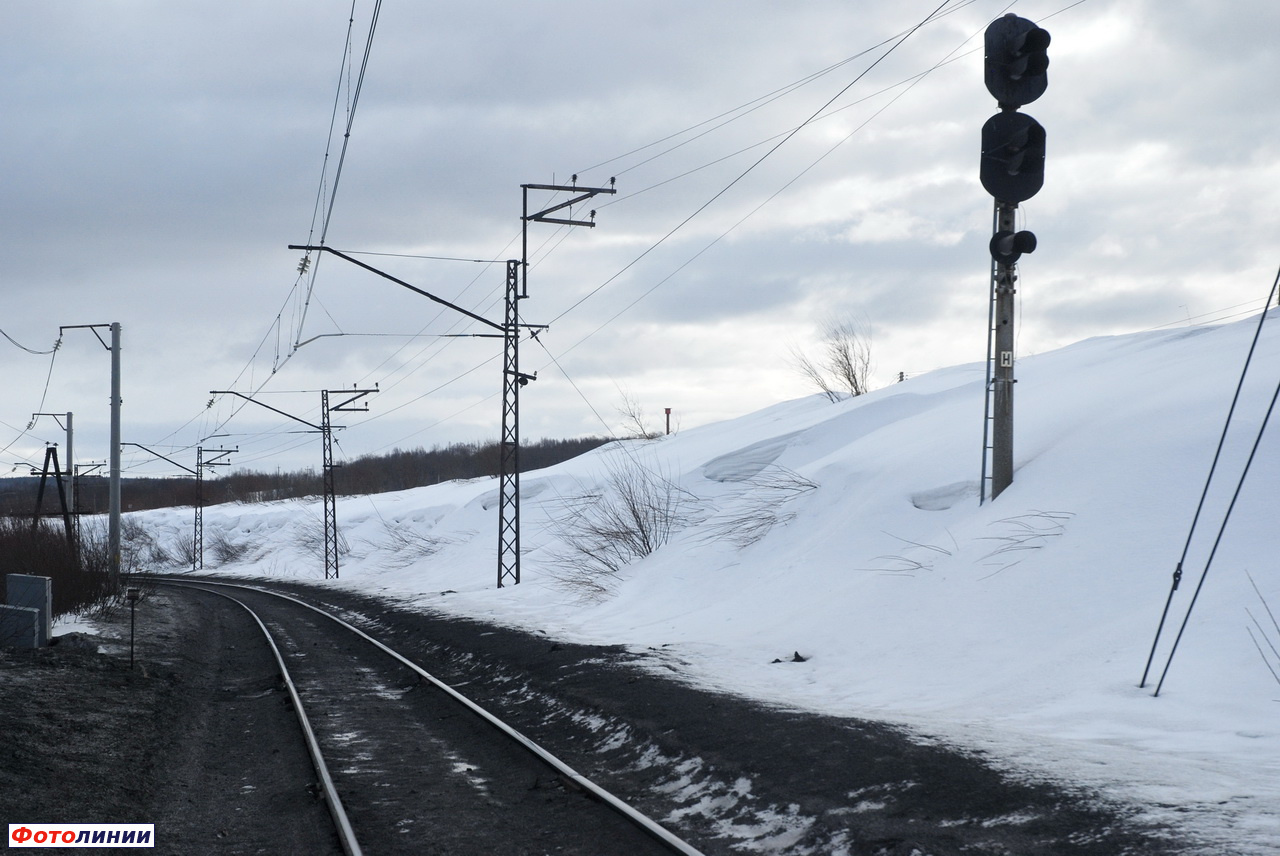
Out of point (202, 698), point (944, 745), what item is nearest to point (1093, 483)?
point (944, 745)

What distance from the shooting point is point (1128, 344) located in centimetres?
2839

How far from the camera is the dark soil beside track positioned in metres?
6.30

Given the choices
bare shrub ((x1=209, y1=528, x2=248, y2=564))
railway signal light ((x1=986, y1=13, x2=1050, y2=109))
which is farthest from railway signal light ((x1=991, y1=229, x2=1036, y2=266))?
bare shrub ((x1=209, y1=528, x2=248, y2=564))

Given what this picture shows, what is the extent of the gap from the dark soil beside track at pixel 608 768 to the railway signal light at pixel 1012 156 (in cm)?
661

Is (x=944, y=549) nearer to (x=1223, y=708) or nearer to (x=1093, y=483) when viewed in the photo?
(x=1093, y=483)

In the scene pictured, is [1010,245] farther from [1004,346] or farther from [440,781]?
[440,781]

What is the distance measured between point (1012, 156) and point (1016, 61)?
103 centimetres

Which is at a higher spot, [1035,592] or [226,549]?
[1035,592]

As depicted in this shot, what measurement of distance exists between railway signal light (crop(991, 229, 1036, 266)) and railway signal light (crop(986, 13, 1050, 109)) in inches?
61.1

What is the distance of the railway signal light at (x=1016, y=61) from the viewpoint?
439 inches

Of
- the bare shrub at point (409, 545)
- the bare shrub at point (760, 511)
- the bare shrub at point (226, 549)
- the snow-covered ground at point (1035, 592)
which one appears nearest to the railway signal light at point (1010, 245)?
the snow-covered ground at point (1035, 592)

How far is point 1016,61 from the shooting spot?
1134cm

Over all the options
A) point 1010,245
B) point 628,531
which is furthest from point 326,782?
point 628,531

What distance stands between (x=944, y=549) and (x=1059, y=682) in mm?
4317
